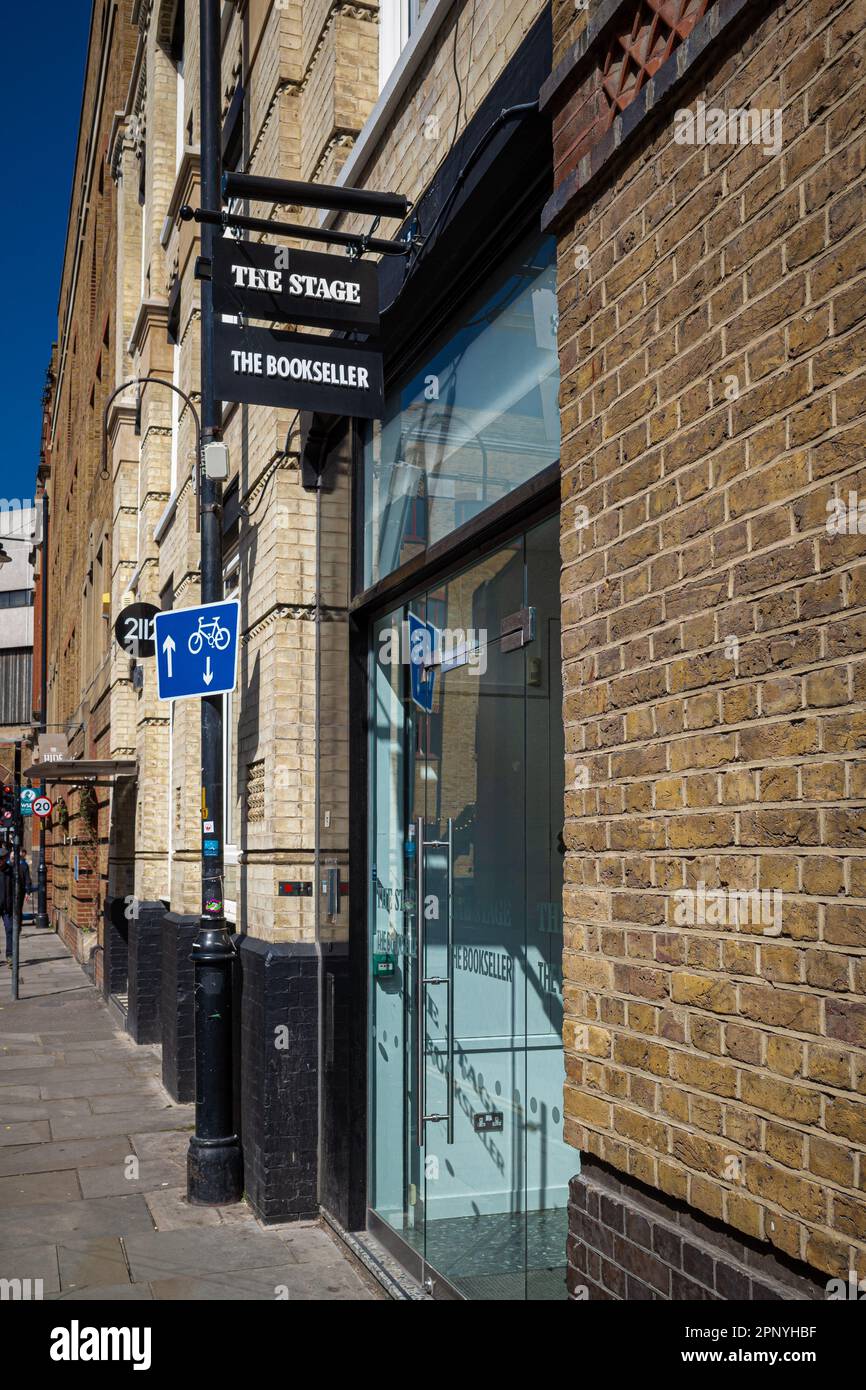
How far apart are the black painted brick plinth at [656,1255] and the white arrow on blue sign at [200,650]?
15.7 feet

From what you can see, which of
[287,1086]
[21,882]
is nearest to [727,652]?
[287,1086]

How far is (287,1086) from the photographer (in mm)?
7320

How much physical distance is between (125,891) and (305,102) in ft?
40.4

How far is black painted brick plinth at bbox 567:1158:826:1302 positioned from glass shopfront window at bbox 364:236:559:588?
2.57 m

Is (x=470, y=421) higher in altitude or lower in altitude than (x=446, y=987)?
higher

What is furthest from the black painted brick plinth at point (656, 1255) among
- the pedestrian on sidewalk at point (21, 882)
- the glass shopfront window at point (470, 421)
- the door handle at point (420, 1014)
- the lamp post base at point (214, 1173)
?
the pedestrian on sidewalk at point (21, 882)

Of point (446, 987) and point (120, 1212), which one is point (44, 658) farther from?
point (446, 987)

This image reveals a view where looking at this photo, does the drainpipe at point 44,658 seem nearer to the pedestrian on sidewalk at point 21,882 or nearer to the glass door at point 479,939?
the pedestrian on sidewalk at point 21,882

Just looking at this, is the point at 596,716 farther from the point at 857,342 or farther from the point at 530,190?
the point at 530,190

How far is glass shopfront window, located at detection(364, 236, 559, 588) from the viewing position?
490cm

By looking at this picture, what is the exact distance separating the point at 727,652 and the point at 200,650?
547 centimetres

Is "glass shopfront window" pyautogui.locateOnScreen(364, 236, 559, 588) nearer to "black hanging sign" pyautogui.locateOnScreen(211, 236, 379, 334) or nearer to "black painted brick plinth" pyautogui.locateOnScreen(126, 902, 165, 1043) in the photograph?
"black hanging sign" pyautogui.locateOnScreen(211, 236, 379, 334)

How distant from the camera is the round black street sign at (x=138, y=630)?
1475 centimetres

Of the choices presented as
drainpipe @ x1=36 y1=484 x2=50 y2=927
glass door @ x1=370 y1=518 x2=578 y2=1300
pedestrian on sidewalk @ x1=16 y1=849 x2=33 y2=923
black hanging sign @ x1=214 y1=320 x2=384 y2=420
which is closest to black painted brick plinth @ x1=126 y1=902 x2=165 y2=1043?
pedestrian on sidewalk @ x1=16 y1=849 x2=33 y2=923
